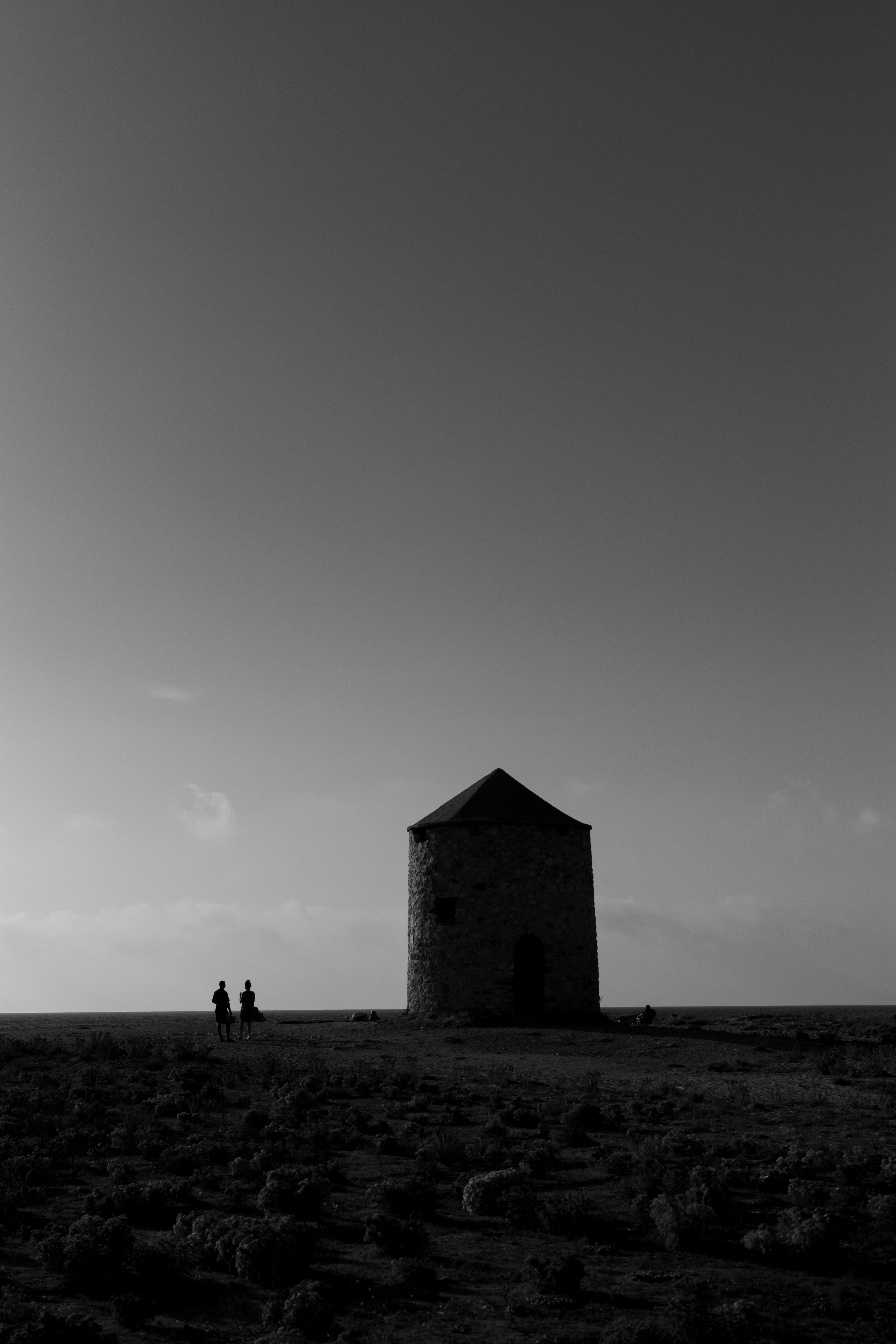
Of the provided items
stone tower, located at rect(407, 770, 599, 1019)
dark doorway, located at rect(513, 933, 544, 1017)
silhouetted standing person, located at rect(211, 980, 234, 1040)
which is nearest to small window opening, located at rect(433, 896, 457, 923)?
stone tower, located at rect(407, 770, 599, 1019)

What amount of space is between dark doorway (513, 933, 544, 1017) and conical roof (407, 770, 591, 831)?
2952 mm

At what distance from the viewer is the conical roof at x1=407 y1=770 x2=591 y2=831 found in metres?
28.0

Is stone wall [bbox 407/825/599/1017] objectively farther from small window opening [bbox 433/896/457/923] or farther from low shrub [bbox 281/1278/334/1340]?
low shrub [bbox 281/1278/334/1340]

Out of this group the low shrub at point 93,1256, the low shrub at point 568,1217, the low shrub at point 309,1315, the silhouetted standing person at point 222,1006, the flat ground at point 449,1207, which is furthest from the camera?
the silhouetted standing person at point 222,1006

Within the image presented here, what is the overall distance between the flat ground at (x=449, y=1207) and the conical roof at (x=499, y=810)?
1042 cm

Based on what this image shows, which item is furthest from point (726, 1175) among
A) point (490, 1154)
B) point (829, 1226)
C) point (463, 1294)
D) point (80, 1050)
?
point (80, 1050)

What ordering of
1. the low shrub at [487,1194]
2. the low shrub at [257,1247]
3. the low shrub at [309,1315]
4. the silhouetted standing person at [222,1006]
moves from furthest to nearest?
the silhouetted standing person at [222,1006] → the low shrub at [487,1194] → the low shrub at [257,1247] → the low shrub at [309,1315]

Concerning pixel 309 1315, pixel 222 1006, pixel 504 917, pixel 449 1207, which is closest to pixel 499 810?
pixel 504 917

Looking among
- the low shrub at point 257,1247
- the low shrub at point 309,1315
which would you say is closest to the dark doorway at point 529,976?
the low shrub at point 257,1247

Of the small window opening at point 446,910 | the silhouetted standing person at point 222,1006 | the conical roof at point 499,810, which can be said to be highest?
the conical roof at point 499,810

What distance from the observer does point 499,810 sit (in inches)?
1120

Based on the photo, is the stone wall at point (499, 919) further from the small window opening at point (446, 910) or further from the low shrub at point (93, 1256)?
the low shrub at point (93, 1256)

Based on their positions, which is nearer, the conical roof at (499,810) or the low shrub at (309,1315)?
the low shrub at (309,1315)

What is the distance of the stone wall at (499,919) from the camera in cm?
2709
